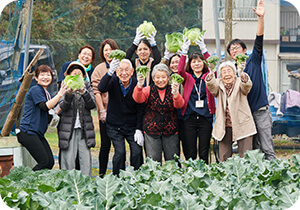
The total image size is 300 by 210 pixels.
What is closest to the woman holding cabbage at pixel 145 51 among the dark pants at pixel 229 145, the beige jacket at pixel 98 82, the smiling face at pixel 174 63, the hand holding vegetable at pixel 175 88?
the smiling face at pixel 174 63

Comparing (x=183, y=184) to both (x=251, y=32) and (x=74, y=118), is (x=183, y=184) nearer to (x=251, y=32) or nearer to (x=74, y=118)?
(x=74, y=118)

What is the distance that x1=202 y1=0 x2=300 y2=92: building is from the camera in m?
7.39

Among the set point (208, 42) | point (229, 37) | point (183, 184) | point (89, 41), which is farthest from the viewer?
point (89, 41)

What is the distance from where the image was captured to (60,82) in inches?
217

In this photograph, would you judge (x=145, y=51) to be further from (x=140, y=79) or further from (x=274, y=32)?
(x=274, y=32)

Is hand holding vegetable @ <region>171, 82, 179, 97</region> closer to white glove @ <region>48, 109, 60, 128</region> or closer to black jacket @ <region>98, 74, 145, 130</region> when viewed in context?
black jacket @ <region>98, 74, 145, 130</region>

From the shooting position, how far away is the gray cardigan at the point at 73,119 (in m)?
5.16

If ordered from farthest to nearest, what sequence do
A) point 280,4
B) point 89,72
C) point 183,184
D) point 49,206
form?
1. point 280,4
2. point 89,72
3. point 183,184
4. point 49,206

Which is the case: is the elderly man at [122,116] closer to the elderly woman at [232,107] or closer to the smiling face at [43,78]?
the smiling face at [43,78]

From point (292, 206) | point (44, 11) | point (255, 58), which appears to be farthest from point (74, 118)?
point (44, 11)

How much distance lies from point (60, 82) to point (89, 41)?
334 centimetres

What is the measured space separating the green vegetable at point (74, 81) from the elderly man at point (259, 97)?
1845 millimetres

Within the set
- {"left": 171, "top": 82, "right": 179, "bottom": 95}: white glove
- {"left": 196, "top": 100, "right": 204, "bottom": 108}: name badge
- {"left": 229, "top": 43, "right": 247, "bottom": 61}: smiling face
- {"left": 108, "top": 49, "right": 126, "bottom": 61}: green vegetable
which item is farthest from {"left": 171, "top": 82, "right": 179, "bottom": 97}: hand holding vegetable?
{"left": 229, "top": 43, "right": 247, "bottom": 61}: smiling face

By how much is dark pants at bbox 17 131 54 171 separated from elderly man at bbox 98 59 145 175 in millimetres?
777
